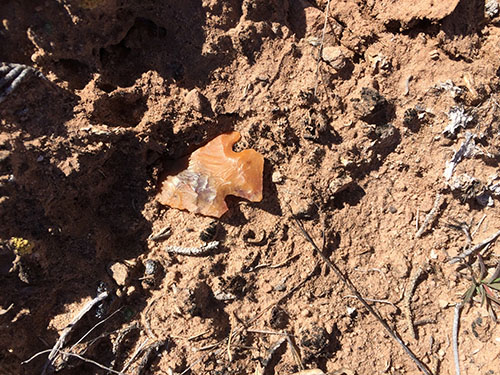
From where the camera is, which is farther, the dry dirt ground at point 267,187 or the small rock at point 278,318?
the small rock at point 278,318

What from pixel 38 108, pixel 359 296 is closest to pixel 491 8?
pixel 359 296

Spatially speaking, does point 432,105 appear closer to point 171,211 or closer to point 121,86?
point 171,211

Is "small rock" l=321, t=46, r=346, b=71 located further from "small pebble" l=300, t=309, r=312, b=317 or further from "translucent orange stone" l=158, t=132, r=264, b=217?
"small pebble" l=300, t=309, r=312, b=317

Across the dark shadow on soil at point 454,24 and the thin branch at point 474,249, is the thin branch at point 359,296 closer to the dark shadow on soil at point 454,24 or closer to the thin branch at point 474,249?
the thin branch at point 474,249

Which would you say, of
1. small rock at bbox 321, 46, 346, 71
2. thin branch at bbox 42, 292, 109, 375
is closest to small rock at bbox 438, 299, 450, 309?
small rock at bbox 321, 46, 346, 71

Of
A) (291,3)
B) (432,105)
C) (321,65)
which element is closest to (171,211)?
(321,65)

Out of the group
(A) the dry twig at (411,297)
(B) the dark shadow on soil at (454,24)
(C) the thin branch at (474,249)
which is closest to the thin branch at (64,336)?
(A) the dry twig at (411,297)
